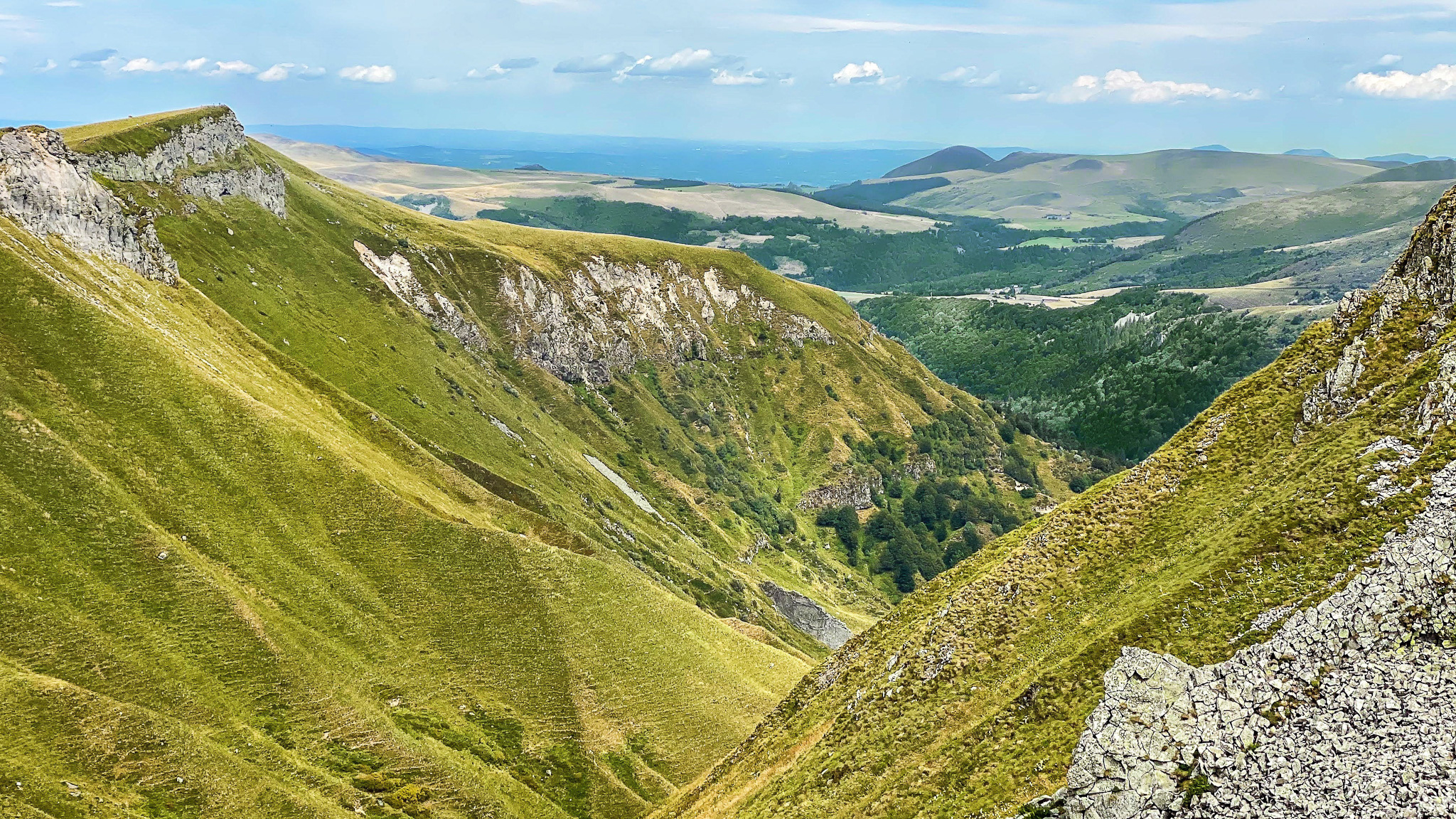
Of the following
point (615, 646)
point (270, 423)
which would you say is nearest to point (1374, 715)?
point (615, 646)

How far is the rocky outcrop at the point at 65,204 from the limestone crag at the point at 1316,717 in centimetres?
13978

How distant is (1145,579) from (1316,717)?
1860cm

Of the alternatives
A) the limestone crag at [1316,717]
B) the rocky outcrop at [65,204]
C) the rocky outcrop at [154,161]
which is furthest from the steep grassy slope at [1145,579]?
the rocky outcrop at [154,161]

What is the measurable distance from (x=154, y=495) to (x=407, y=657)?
2996cm

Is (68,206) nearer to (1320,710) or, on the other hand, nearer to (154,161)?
(154,161)

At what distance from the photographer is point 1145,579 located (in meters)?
53.3

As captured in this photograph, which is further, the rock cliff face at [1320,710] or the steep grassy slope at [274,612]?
the steep grassy slope at [274,612]

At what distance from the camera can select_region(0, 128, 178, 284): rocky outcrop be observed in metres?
118

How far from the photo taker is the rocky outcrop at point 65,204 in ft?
389

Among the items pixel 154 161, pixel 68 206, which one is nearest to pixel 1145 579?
pixel 68 206

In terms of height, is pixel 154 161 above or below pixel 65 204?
above

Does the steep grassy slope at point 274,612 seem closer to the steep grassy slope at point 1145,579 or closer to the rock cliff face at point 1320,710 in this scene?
the steep grassy slope at point 1145,579

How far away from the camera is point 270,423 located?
104 m

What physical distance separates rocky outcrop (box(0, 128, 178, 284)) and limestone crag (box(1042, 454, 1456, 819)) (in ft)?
459
